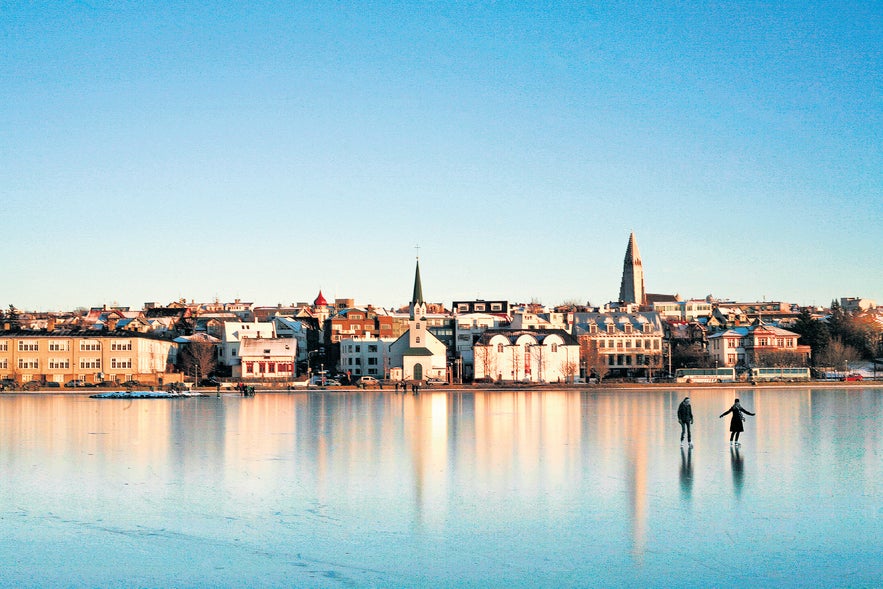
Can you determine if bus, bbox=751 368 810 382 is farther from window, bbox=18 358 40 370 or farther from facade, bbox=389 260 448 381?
window, bbox=18 358 40 370

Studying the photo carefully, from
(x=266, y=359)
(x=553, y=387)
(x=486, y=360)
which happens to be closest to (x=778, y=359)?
(x=553, y=387)

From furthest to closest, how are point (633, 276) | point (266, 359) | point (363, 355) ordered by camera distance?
point (633, 276) < point (363, 355) < point (266, 359)

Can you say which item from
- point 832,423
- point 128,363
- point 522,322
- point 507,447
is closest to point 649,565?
point 507,447

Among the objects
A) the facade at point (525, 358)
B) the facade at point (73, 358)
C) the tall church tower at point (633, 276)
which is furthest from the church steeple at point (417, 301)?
the tall church tower at point (633, 276)

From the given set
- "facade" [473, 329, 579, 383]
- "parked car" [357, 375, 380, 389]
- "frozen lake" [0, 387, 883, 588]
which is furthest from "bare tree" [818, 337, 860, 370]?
"frozen lake" [0, 387, 883, 588]

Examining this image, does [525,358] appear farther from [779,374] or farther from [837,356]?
[837,356]

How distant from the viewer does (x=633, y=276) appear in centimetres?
19588

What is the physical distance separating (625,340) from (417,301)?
2246cm

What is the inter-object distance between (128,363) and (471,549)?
272 ft

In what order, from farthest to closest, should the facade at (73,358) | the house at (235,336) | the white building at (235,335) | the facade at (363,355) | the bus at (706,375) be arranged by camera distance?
1. the facade at (363,355)
2. the white building at (235,335)
3. the house at (235,336)
4. the bus at (706,375)
5. the facade at (73,358)

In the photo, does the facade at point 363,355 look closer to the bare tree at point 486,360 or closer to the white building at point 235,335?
the white building at point 235,335

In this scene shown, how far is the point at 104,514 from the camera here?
Result: 1402cm

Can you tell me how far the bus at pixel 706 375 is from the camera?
300 feet

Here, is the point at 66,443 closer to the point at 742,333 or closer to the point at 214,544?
the point at 214,544
